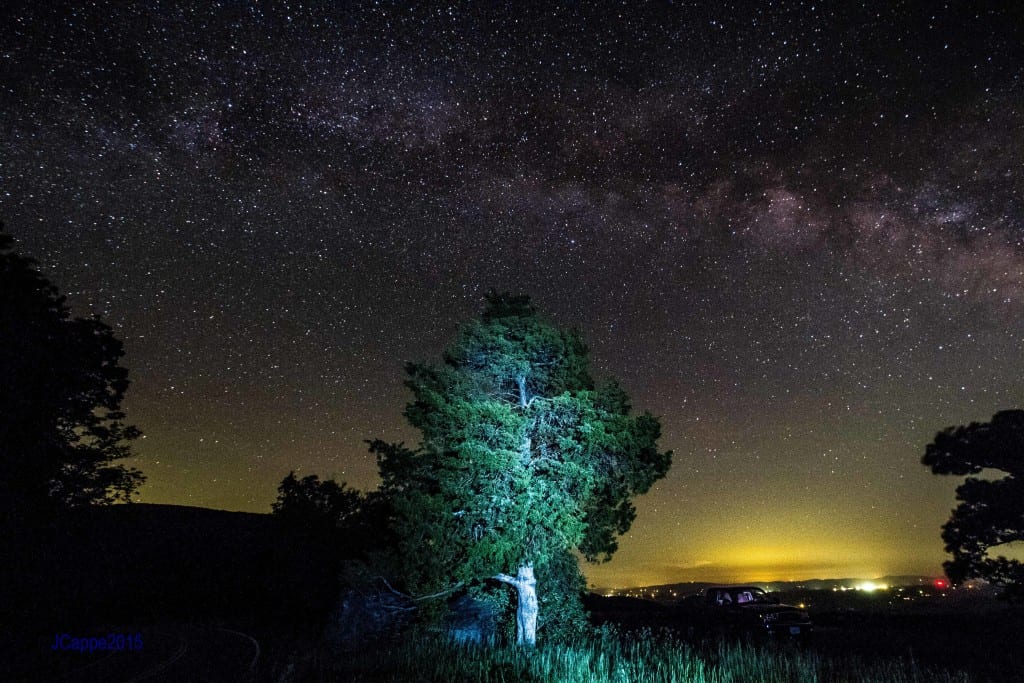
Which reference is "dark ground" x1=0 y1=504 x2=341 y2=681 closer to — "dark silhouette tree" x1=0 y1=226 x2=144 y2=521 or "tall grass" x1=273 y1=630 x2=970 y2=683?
"dark silhouette tree" x1=0 y1=226 x2=144 y2=521

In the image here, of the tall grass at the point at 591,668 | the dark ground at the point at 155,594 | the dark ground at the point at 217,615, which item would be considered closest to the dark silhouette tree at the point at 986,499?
the dark ground at the point at 217,615

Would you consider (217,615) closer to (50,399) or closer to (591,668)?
(50,399)

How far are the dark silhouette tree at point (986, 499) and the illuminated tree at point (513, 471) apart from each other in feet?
48.4

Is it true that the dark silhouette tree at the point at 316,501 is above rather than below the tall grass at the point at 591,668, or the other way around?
above

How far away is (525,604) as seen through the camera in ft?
47.4

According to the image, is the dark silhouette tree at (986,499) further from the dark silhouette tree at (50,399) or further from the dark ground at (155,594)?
the dark silhouette tree at (50,399)

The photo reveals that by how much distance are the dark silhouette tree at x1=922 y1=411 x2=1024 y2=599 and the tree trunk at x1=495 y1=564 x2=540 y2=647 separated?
17.4 m

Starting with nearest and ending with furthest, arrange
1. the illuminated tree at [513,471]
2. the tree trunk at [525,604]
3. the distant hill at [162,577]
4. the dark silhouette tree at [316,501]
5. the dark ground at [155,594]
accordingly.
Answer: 1. the illuminated tree at [513,471]
2. the tree trunk at [525,604]
3. the dark ground at [155,594]
4. the distant hill at [162,577]
5. the dark silhouette tree at [316,501]

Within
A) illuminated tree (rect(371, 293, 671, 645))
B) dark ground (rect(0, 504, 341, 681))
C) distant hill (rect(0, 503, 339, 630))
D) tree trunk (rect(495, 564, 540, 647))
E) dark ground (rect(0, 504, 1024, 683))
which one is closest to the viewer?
illuminated tree (rect(371, 293, 671, 645))

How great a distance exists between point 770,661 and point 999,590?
55.6ft

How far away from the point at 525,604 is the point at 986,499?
1827 cm

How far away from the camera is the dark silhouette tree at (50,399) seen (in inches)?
712

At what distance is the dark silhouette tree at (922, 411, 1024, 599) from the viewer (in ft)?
69.1

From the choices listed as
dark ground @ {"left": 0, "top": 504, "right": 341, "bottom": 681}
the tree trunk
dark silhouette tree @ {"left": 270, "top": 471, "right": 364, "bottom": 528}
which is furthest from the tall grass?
dark silhouette tree @ {"left": 270, "top": 471, "right": 364, "bottom": 528}
